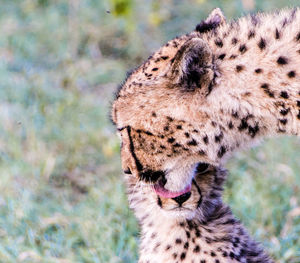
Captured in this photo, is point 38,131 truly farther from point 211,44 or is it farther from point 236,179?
point 211,44

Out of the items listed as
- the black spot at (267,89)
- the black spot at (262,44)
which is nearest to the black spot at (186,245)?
the black spot at (267,89)

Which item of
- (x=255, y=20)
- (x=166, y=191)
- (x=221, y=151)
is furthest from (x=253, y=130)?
(x=166, y=191)

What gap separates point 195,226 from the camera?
2.89 meters

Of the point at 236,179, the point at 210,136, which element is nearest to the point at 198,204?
the point at 210,136

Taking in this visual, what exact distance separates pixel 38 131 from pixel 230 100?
2.81 metres

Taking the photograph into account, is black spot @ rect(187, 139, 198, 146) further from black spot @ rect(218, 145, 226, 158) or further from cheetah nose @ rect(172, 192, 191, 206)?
cheetah nose @ rect(172, 192, 191, 206)

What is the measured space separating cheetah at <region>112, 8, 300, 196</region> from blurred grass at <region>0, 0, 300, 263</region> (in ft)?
2.00

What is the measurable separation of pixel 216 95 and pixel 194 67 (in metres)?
0.14

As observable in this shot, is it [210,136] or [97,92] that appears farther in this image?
[97,92]

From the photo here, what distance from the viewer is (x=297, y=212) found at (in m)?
3.78

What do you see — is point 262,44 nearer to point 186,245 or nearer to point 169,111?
point 169,111

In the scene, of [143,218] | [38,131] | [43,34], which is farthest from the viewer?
[43,34]

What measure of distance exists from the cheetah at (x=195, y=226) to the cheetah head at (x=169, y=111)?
0.18 m

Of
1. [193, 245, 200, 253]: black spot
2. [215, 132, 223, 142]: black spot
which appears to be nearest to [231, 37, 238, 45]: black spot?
[215, 132, 223, 142]: black spot
